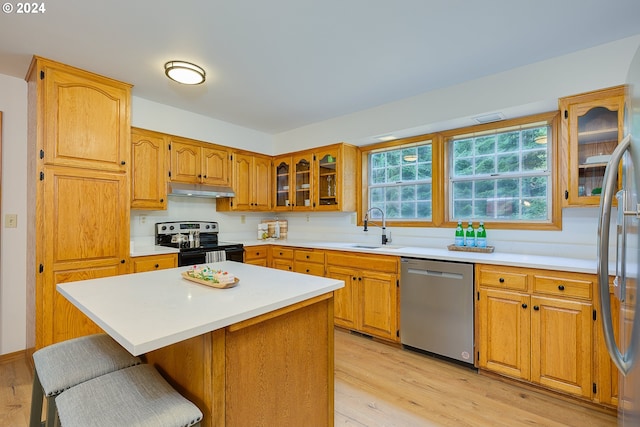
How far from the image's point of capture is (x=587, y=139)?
7.14 ft

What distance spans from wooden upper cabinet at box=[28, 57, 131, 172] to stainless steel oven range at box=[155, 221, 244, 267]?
36.9 inches

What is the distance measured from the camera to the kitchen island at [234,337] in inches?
40.4

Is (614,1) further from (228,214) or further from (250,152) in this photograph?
(228,214)

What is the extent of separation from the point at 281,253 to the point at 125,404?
9.25 feet

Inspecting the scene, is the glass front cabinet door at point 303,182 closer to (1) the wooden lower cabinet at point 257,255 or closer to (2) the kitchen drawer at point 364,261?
(1) the wooden lower cabinet at point 257,255

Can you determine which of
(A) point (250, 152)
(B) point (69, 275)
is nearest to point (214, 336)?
(B) point (69, 275)

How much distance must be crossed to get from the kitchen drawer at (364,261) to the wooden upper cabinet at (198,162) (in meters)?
1.70

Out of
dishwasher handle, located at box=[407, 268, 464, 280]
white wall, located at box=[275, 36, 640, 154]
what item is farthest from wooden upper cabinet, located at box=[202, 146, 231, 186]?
dishwasher handle, located at box=[407, 268, 464, 280]

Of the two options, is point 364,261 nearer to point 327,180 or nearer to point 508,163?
point 327,180

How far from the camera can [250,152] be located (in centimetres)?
414

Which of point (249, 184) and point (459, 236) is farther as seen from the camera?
point (249, 184)

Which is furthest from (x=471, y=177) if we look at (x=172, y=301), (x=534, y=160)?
(x=172, y=301)

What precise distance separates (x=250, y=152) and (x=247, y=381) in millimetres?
3389

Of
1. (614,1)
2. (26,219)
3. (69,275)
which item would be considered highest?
(614,1)
